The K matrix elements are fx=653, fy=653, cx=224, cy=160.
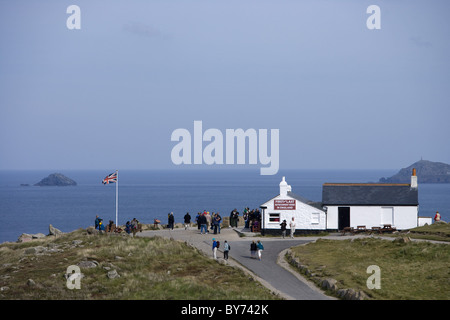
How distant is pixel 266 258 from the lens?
4084 cm

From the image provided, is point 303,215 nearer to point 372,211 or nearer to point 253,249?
point 372,211

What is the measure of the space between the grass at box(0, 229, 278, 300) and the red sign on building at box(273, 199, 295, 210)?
10.5 m

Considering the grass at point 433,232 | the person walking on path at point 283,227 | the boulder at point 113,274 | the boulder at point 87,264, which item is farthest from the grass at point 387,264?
the boulder at point 87,264

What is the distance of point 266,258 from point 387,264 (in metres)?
7.70

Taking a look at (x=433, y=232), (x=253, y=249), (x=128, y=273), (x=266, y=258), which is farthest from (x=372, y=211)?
(x=128, y=273)

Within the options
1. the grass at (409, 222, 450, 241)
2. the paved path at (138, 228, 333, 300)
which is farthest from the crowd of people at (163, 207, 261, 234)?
the grass at (409, 222, 450, 241)

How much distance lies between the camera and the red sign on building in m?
51.2

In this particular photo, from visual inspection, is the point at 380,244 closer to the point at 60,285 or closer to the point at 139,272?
the point at 139,272

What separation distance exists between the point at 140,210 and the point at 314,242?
103 meters

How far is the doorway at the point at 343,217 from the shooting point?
169 ft

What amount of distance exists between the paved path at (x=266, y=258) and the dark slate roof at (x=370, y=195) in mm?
5037

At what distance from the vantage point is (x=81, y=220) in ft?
411

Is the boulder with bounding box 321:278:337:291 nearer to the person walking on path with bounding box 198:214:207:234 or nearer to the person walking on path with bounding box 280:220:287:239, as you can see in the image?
the person walking on path with bounding box 280:220:287:239
